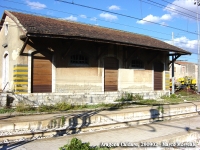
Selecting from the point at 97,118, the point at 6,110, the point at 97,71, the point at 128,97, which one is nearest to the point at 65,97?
the point at 97,71

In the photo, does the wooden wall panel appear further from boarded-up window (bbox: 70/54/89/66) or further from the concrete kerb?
boarded-up window (bbox: 70/54/89/66)

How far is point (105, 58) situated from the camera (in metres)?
15.0

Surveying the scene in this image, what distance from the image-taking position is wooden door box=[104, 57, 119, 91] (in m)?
15.0

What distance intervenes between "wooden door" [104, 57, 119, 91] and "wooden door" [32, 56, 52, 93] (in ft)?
13.0

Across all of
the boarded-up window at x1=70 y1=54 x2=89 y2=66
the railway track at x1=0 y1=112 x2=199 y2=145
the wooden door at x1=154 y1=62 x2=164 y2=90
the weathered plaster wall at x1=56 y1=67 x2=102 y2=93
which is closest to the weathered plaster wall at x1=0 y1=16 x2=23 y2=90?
the weathered plaster wall at x1=56 y1=67 x2=102 y2=93

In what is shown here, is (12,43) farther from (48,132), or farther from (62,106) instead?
(48,132)

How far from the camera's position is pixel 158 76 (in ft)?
60.6

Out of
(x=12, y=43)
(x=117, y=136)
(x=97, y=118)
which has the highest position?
(x=12, y=43)

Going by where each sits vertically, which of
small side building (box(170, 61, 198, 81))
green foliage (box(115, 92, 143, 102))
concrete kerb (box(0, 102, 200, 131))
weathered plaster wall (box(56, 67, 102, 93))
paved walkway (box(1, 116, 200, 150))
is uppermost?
small side building (box(170, 61, 198, 81))

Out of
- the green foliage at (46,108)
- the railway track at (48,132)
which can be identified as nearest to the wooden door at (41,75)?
the green foliage at (46,108)

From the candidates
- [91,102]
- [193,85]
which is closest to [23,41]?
[91,102]

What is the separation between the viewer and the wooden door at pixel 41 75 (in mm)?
12219

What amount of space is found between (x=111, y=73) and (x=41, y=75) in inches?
193

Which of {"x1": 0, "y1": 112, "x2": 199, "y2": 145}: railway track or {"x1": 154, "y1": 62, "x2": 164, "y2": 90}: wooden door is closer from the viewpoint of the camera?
{"x1": 0, "y1": 112, "x2": 199, "y2": 145}: railway track
